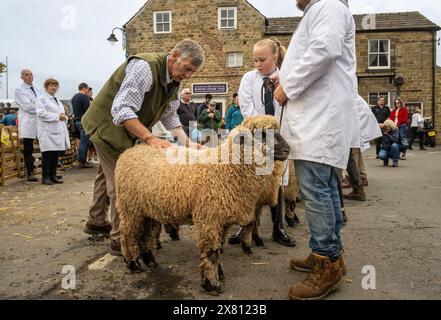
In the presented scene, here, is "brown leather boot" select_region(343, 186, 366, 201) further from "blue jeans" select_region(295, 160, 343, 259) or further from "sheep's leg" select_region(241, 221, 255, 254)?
"blue jeans" select_region(295, 160, 343, 259)

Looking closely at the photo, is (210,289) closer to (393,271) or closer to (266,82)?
(393,271)

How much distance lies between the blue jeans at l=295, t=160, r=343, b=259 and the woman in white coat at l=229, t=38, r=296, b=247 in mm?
1302

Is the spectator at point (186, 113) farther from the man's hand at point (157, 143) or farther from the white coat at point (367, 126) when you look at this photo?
the man's hand at point (157, 143)

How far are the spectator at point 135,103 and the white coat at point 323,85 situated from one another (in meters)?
0.97

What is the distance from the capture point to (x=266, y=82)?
13.3 feet

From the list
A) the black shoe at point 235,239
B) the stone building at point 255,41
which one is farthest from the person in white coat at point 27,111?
the stone building at point 255,41

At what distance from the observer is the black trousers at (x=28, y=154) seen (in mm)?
8695

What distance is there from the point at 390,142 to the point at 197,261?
9248mm

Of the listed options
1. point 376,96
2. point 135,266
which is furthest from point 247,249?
point 376,96

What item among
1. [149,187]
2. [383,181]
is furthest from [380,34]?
[149,187]

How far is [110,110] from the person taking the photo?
3.61m

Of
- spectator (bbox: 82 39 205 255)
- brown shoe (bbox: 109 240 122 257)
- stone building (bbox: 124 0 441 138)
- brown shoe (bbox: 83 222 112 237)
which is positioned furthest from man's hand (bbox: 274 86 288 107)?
stone building (bbox: 124 0 441 138)

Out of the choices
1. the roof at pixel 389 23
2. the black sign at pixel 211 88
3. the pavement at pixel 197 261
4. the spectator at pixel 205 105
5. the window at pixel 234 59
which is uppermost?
the roof at pixel 389 23
